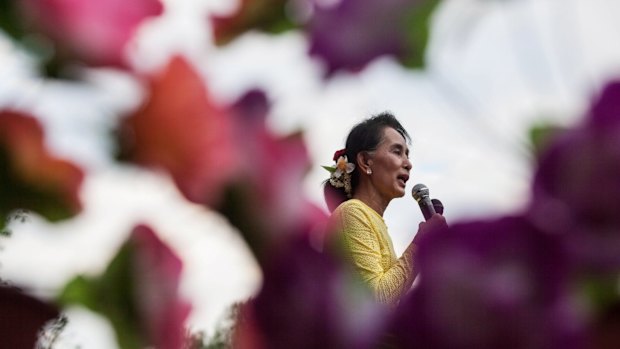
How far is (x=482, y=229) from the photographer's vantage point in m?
0.25

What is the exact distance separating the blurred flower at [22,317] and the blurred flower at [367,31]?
12 centimetres

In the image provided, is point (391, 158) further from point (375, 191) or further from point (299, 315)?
point (299, 315)

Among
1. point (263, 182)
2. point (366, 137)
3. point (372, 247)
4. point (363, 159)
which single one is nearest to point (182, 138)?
point (263, 182)

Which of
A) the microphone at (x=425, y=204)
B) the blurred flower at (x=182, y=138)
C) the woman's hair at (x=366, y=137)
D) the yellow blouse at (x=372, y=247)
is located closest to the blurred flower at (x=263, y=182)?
the blurred flower at (x=182, y=138)

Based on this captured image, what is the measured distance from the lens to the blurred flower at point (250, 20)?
29 centimetres

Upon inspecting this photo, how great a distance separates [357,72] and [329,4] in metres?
0.02

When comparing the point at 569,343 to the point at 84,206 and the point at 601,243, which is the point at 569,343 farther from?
the point at 84,206

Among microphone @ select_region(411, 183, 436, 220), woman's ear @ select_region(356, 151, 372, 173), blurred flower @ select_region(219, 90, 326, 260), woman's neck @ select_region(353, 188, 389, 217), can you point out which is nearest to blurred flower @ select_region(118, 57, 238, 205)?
blurred flower @ select_region(219, 90, 326, 260)

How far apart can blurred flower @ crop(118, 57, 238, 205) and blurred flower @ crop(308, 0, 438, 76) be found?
0.05 meters

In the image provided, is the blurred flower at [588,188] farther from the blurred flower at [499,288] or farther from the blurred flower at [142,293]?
the blurred flower at [142,293]

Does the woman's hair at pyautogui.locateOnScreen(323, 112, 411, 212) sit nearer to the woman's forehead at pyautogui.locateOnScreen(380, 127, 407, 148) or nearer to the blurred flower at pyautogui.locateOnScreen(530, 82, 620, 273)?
the woman's forehead at pyautogui.locateOnScreen(380, 127, 407, 148)

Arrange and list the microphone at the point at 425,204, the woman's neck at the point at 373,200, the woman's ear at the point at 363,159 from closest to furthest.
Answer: the woman's ear at the point at 363,159 → the microphone at the point at 425,204 → the woman's neck at the point at 373,200

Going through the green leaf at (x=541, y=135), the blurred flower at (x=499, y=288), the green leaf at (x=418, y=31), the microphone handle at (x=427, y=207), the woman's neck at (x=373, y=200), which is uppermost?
the woman's neck at (x=373, y=200)

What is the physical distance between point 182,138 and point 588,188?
12 centimetres
